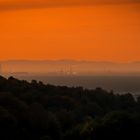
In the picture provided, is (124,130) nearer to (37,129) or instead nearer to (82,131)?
(82,131)

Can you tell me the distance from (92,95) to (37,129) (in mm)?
19936

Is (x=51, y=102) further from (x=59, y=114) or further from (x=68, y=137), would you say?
(x=68, y=137)

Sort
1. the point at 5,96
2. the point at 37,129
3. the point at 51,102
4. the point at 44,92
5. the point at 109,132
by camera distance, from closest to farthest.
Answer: the point at 109,132, the point at 37,129, the point at 5,96, the point at 51,102, the point at 44,92

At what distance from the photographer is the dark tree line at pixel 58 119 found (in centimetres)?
3928

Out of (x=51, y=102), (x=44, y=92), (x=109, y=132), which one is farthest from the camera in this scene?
(x=44, y=92)

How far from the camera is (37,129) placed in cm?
4166

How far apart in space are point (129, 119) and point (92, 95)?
21.4 metres

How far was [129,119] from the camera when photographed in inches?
1567

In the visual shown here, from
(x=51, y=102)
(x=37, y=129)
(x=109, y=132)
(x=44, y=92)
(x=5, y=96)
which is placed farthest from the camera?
(x=44, y=92)

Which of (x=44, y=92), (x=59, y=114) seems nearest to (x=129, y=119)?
(x=59, y=114)

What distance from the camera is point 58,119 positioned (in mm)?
45625

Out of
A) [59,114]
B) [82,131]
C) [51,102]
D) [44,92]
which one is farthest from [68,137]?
[44,92]

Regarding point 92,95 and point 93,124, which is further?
point 92,95

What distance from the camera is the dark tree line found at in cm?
3928
